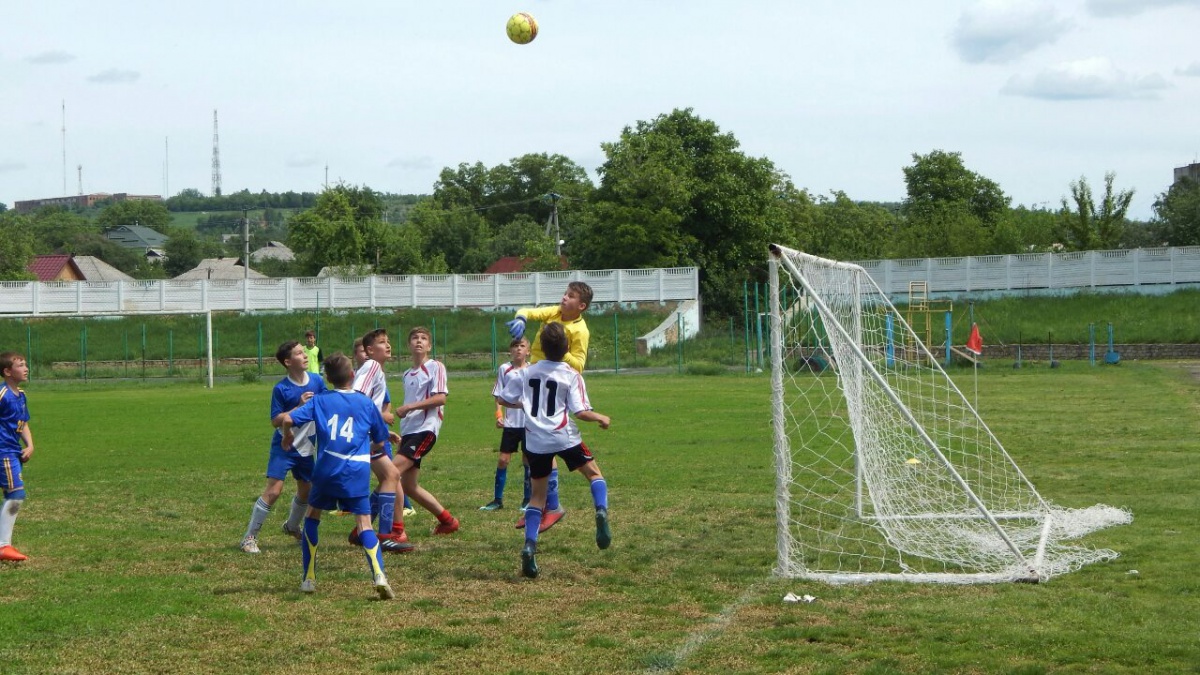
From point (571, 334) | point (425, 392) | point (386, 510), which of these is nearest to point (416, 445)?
point (425, 392)

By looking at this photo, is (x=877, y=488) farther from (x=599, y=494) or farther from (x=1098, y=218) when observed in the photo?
(x=1098, y=218)

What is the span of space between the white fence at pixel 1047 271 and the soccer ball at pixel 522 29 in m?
36.9

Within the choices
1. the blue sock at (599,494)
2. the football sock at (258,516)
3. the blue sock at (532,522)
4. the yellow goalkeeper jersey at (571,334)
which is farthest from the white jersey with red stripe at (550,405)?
the football sock at (258,516)

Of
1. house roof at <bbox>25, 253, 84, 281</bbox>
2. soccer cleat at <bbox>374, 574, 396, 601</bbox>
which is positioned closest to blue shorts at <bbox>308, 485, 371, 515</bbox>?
soccer cleat at <bbox>374, 574, 396, 601</bbox>

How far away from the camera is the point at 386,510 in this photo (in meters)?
9.45

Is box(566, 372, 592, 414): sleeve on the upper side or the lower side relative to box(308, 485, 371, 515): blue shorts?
upper

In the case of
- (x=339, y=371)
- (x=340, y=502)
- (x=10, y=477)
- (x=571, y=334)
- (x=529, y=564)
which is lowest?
(x=529, y=564)

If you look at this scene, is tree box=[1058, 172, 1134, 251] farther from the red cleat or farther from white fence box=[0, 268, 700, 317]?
the red cleat

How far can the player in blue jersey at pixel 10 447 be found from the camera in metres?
9.28

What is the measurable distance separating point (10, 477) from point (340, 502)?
3.29 meters

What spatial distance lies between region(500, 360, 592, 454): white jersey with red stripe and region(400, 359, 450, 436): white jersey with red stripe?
1528 millimetres

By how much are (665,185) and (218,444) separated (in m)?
41.1

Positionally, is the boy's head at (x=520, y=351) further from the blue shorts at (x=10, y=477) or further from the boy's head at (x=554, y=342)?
the blue shorts at (x=10, y=477)

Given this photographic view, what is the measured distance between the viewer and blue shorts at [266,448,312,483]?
9016 millimetres
